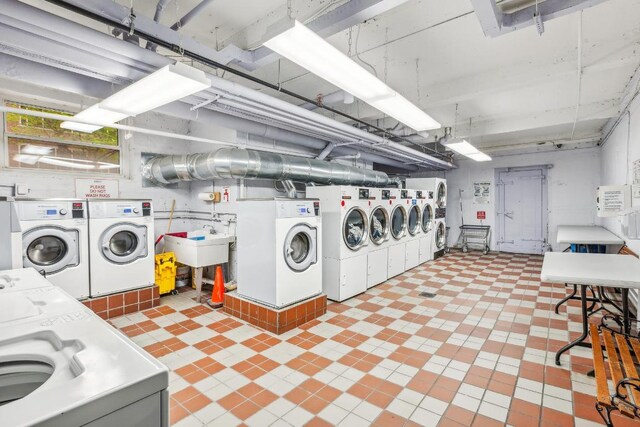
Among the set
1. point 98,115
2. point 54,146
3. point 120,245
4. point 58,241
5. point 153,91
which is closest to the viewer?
point 153,91

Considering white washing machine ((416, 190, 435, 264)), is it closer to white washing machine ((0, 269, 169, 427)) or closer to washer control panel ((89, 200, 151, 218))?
washer control panel ((89, 200, 151, 218))

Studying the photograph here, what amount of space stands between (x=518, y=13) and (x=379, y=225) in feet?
12.9

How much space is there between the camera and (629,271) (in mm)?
2742

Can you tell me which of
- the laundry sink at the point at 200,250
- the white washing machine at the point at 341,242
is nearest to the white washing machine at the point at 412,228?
the white washing machine at the point at 341,242

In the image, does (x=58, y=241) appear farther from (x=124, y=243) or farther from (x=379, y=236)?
(x=379, y=236)

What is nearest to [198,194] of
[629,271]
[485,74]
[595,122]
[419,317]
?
[419,317]

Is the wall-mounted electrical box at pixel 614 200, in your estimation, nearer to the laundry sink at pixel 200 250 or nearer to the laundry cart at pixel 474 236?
the laundry sink at pixel 200 250

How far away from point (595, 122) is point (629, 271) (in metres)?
5.68

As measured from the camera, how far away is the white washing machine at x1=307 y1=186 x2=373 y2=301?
4.86 meters

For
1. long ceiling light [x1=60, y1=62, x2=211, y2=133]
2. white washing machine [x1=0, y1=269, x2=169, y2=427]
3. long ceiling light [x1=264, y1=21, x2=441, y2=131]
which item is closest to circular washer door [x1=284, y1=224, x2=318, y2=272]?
long ceiling light [x1=264, y1=21, x2=441, y2=131]

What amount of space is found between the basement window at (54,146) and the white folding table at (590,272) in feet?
21.4

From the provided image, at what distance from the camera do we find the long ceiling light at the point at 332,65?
1.90 metres

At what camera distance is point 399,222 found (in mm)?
6695

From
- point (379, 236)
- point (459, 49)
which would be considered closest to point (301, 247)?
point (379, 236)
